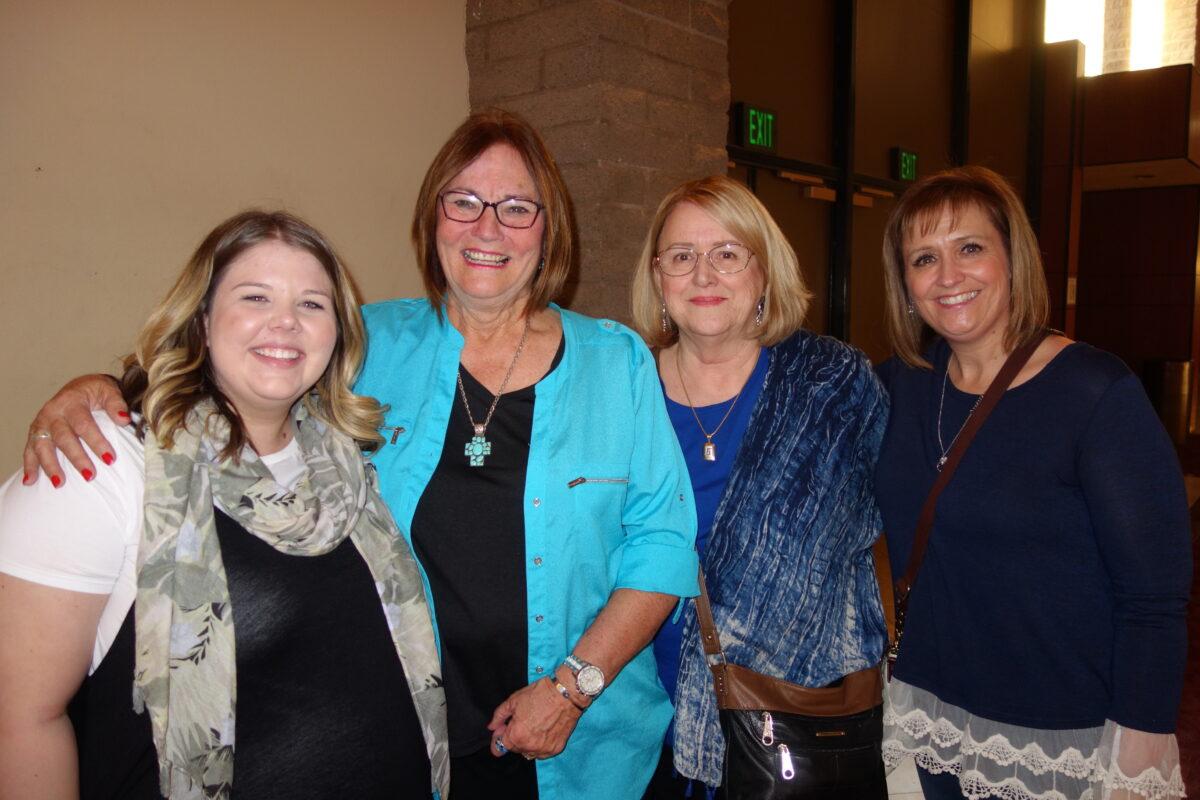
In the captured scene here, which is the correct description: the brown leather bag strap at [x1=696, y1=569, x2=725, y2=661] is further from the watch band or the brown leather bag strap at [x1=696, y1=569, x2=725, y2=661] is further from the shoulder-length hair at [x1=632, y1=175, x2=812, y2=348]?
the shoulder-length hair at [x1=632, y1=175, x2=812, y2=348]

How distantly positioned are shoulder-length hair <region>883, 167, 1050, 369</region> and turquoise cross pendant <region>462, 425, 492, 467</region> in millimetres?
1072

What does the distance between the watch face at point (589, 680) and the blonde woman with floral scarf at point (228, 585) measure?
264 mm

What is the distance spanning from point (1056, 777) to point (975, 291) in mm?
996

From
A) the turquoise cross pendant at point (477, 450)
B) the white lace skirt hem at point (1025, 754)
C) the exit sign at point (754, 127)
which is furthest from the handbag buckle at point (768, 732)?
the exit sign at point (754, 127)

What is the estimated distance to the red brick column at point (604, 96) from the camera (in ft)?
10.2

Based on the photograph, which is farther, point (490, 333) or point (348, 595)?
point (490, 333)

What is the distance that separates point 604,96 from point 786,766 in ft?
7.68

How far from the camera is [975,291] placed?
5.98ft

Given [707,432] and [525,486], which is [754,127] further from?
[525,486]

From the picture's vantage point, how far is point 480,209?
5.62ft

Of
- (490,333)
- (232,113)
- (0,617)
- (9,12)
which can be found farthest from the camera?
(232,113)

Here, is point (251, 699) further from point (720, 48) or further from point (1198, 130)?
point (1198, 130)

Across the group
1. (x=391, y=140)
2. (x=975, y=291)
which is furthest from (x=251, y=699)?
(x=391, y=140)

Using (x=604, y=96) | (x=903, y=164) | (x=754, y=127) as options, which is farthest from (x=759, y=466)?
(x=903, y=164)
